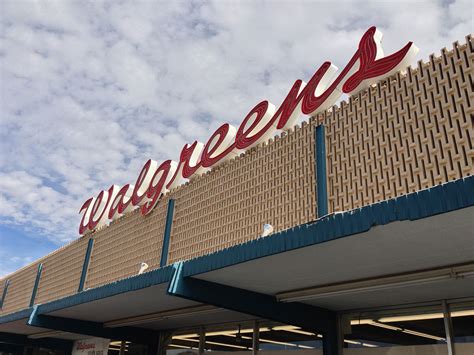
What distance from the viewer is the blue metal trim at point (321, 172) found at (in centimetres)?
1101

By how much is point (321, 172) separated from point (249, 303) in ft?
11.9

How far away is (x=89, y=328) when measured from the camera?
616 inches

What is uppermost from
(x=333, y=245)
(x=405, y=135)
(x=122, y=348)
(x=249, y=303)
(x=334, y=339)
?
(x=405, y=135)

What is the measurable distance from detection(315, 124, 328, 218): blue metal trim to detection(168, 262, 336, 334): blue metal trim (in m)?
2.24

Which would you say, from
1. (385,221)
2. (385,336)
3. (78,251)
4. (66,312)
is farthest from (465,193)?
(78,251)

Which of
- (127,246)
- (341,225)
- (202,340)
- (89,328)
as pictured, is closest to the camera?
(341,225)

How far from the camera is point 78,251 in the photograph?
22281 millimetres

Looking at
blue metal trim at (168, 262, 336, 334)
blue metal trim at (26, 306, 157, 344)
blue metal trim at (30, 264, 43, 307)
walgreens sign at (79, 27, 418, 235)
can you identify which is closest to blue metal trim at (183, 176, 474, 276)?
blue metal trim at (168, 262, 336, 334)

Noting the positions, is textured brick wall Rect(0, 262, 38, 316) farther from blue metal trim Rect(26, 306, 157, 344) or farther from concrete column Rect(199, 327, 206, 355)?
concrete column Rect(199, 327, 206, 355)

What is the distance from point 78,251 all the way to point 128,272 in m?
5.68

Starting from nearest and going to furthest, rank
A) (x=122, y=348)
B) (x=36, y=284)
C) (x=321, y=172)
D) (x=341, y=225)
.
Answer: (x=341, y=225) < (x=321, y=172) < (x=122, y=348) < (x=36, y=284)

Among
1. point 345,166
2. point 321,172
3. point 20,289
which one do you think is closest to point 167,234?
point 321,172

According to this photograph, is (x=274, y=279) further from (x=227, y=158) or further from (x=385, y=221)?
(x=227, y=158)

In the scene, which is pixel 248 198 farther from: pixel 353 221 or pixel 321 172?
pixel 353 221
